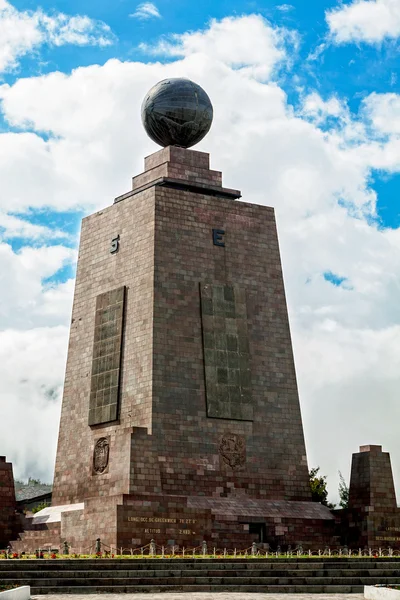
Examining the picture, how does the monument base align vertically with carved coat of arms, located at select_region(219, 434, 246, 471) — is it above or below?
below

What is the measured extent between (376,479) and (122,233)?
457 inches

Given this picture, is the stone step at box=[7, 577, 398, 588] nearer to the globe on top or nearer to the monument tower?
the monument tower

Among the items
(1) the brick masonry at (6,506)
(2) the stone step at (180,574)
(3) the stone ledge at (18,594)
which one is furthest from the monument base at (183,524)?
(3) the stone ledge at (18,594)

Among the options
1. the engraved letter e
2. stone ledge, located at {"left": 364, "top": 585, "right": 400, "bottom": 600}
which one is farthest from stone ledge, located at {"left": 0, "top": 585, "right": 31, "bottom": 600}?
the engraved letter e

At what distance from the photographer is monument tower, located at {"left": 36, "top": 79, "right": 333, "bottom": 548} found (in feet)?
116

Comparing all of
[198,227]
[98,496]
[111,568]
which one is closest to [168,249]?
[198,227]

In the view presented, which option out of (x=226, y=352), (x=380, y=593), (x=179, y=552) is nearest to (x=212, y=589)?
(x=380, y=593)

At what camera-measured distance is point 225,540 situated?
34812 millimetres

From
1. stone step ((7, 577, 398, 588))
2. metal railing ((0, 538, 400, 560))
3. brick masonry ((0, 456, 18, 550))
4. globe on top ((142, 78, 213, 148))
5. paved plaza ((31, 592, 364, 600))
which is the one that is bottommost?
paved plaza ((31, 592, 364, 600))

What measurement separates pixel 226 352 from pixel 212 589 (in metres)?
14.2

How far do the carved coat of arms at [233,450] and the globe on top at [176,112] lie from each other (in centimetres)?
1036

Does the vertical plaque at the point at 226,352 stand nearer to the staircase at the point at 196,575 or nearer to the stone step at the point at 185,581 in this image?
the staircase at the point at 196,575

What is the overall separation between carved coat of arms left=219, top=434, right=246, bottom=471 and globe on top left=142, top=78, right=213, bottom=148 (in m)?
10.4

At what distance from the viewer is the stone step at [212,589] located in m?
24.5
